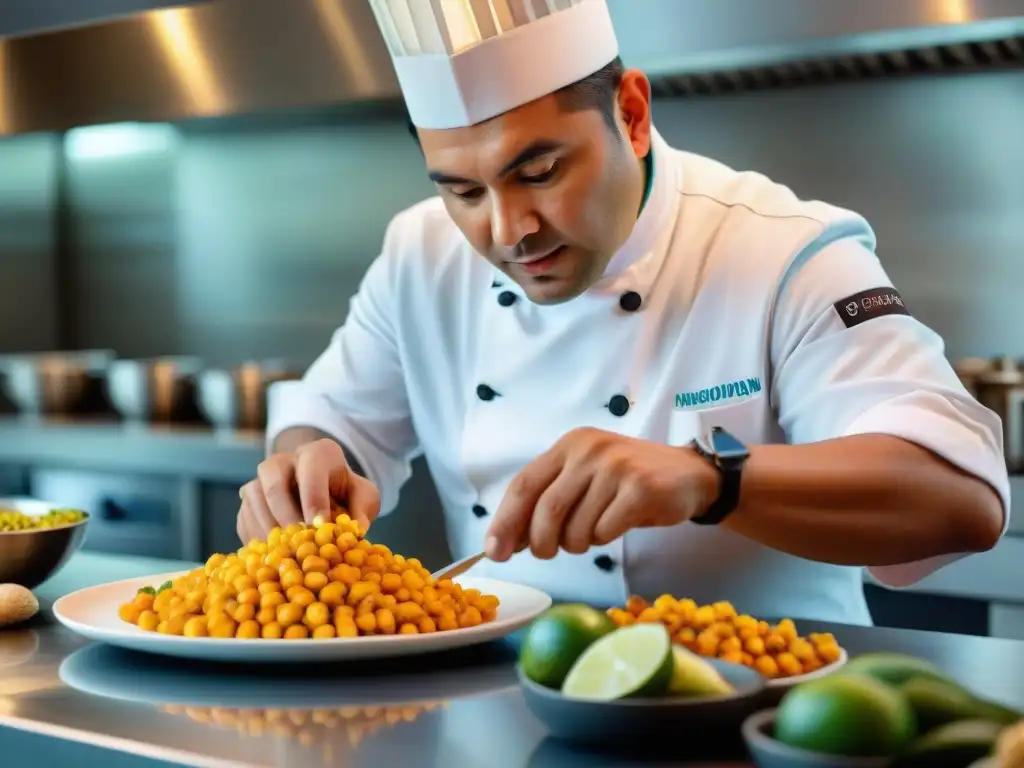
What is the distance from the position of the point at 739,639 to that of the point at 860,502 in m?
0.39

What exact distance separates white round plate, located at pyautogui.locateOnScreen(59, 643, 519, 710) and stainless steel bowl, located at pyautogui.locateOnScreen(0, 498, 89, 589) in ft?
1.00

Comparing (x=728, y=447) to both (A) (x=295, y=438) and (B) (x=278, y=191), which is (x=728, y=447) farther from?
(B) (x=278, y=191)

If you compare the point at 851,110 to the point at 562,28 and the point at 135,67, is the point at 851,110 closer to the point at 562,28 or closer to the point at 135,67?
the point at 562,28

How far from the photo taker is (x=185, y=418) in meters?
3.84

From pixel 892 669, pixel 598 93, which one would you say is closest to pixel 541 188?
pixel 598 93

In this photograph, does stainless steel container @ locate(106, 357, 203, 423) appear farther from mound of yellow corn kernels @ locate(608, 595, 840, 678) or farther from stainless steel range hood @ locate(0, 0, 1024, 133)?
mound of yellow corn kernels @ locate(608, 595, 840, 678)

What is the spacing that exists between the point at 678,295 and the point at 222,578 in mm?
813

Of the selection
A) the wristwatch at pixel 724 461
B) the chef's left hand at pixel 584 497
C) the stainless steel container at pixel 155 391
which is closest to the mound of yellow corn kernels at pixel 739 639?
the chef's left hand at pixel 584 497

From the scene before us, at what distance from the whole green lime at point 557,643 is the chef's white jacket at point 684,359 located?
673mm

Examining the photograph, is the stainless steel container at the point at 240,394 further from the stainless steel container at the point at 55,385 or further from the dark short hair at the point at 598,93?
the dark short hair at the point at 598,93

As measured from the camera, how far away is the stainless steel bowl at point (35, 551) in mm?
1613

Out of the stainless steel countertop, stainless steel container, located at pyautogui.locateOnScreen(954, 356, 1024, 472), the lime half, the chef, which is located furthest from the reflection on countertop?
the lime half

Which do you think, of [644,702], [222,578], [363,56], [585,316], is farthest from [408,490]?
[644,702]

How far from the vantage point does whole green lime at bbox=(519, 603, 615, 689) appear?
41.0 inches
